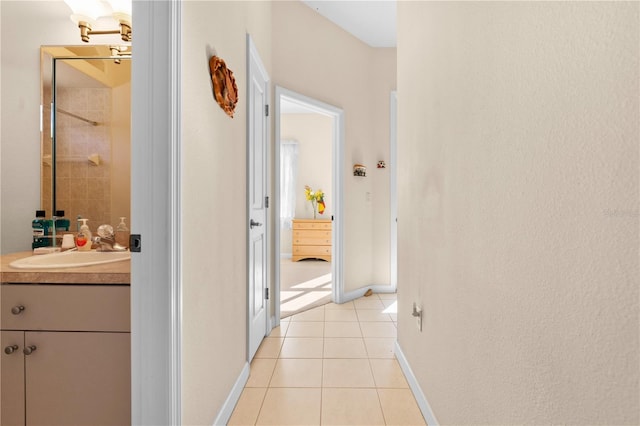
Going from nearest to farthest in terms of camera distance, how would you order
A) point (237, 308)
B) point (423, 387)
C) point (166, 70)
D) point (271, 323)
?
point (166, 70), point (423, 387), point (237, 308), point (271, 323)

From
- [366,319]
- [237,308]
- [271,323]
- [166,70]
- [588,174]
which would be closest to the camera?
[588,174]

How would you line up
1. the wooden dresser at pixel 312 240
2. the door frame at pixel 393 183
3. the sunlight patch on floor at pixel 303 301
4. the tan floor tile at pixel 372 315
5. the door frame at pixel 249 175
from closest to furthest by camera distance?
the door frame at pixel 249 175 < the tan floor tile at pixel 372 315 < the sunlight patch on floor at pixel 303 301 < the door frame at pixel 393 183 < the wooden dresser at pixel 312 240

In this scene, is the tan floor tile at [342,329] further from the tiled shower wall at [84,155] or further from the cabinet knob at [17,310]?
the cabinet knob at [17,310]

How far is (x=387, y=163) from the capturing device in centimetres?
415

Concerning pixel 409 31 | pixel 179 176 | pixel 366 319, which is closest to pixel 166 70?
pixel 179 176

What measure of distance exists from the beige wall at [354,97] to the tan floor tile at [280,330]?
97 centimetres

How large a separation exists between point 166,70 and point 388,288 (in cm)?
364

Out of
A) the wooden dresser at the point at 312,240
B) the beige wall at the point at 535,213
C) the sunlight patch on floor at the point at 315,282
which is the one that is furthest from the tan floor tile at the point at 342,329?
the wooden dresser at the point at 312,240

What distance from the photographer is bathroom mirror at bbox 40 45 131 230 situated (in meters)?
1.94

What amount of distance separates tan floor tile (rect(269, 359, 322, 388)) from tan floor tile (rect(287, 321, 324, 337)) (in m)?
0.49

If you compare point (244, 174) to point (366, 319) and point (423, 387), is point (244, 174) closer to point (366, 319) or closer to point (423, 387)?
point (423, 387)

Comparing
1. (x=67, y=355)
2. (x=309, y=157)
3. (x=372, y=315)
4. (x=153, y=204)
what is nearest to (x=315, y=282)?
(x=372, y=315)

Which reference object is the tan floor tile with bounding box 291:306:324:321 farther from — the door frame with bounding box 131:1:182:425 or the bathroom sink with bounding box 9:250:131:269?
the door frame with bounding box 131:1:182:425

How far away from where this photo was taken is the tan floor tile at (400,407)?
1720mm
